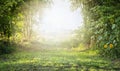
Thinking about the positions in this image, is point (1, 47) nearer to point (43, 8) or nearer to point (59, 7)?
point (43, 8)

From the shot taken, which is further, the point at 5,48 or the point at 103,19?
the point at 5,48

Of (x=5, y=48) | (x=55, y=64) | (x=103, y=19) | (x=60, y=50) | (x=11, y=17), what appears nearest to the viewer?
(x=103, y=19)

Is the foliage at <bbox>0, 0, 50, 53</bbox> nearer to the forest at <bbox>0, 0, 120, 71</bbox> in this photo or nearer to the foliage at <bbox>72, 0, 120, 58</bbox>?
the forest at <bbox>0, 0, 120, 71</bbox>

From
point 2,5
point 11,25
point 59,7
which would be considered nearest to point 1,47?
point 11,25

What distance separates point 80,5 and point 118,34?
2079 cm

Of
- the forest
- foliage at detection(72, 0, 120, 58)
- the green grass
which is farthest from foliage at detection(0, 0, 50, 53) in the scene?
foliage at detection(72, 0, 120, 58)

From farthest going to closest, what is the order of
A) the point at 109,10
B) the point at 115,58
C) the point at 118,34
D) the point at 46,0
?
the point at 46,0, the point at 115,58, the point at 109,10, the point at 118,34

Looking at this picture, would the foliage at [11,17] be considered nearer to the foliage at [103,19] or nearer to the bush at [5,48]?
the bush at [5,48]

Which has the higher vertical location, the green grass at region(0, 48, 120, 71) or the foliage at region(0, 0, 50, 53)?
the foliage at region(0, 0, 50, 53)

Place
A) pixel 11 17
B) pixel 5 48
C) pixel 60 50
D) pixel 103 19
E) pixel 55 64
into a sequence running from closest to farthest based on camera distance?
pixel 103 19, pixel 55 64, pixel 5 48, pixel 11 17, pixel 60 50

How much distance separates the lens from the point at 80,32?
28234 millimetres

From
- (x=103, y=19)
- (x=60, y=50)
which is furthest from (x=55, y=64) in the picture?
(x=60, y=50)

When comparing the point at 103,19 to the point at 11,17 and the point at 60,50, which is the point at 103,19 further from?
the point at 60,50

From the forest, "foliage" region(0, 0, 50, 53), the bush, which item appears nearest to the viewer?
the forest
